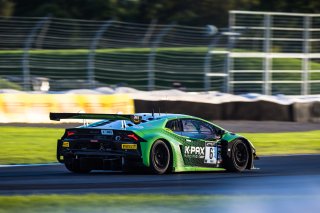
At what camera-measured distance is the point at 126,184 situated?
11406 mm

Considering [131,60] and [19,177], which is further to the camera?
[131,60]

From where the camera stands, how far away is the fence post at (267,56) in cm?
3044

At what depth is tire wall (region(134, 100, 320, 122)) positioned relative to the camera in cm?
2495

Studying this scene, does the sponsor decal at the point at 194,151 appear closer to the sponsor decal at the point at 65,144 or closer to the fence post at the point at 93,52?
the sponsor decal at the point at 65,144

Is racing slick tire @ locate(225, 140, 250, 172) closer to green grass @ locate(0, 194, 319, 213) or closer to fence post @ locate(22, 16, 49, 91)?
green grass @ locate(0, 194, 319, 213)

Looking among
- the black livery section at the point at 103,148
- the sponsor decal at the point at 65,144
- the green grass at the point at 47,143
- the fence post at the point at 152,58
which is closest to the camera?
the black livery section at the point at 103,148

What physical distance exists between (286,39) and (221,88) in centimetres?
291

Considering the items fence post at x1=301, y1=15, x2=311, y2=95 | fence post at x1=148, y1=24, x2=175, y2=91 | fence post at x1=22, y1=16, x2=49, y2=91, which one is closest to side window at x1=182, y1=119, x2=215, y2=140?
fence post at x1=22, y1=16, x2=49, y2=91

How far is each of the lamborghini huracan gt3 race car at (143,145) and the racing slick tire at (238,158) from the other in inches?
1.6

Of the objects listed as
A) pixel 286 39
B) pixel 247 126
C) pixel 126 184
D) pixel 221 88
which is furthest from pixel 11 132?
pixel 286 39

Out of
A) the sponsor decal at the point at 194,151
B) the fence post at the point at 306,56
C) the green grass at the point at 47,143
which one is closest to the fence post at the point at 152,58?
the fence post at the point at 306,56

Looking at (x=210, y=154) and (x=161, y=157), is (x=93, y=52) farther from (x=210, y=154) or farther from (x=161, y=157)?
(x=161, y=157)

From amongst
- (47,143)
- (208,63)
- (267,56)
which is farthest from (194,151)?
(267,56)

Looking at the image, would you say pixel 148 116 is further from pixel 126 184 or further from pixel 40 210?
pixel 40 210
